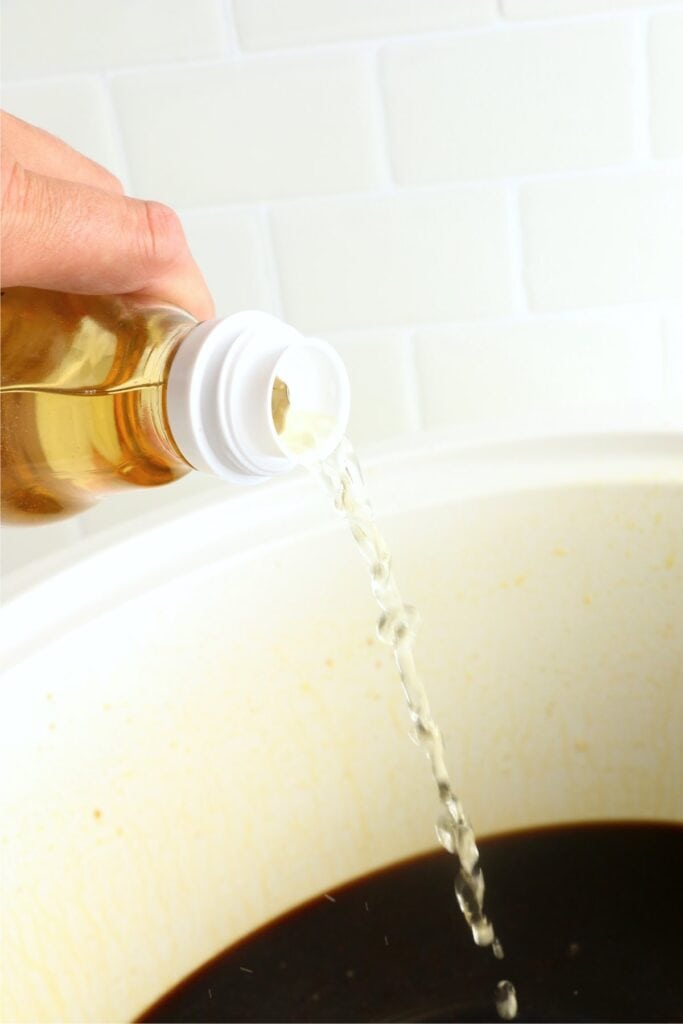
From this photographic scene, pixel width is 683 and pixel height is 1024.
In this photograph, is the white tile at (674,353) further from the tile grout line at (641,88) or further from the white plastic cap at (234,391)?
the white plastic cap at (234,391)

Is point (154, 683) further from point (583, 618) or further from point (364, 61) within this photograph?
point (364, 61)

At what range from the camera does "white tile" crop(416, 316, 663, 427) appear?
92 cm

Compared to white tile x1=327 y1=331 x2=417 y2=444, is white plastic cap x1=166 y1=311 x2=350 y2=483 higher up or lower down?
higher up

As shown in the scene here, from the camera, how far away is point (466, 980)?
0.70 meters

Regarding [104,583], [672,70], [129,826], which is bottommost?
[129,826]

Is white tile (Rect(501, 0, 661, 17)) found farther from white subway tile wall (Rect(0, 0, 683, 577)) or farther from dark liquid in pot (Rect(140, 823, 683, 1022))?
dark liquid in pot (Rect(140, 823, 683, 1022))

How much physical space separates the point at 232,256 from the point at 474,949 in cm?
52

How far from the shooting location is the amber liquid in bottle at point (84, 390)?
0.46 meters

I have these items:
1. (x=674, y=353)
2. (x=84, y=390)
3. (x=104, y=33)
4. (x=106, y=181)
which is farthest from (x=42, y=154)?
(x=674, y=353)

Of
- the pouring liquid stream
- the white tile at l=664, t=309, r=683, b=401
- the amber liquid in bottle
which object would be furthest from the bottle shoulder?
the white tile at l=664, t=309, r=683, b=401

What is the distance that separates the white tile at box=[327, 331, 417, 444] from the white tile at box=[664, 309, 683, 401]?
0.66ft

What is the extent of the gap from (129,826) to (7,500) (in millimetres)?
238

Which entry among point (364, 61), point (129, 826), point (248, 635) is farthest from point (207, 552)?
point (364, 61)

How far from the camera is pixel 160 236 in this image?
0.47 metres
